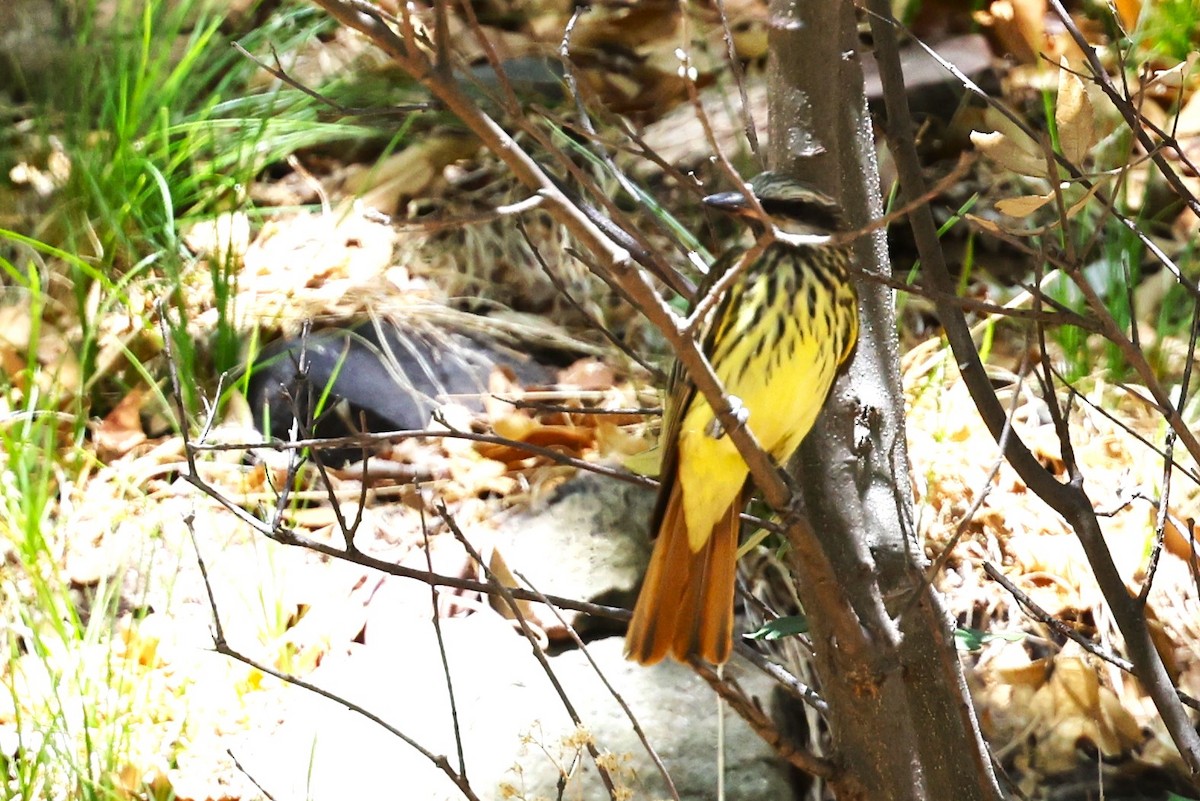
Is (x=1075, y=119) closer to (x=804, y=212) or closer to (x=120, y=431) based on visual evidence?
(x=804, y=212)

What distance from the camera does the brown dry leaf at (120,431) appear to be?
3.12 m

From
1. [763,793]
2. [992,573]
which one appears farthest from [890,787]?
[763,793]

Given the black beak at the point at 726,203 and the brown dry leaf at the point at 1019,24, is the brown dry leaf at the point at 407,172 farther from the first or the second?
the black beak at the point at 726,203

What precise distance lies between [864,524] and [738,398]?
0.22 metres

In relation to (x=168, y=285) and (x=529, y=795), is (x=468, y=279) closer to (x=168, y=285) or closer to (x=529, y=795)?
(x=168, y=285)

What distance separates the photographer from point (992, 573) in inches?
59.8

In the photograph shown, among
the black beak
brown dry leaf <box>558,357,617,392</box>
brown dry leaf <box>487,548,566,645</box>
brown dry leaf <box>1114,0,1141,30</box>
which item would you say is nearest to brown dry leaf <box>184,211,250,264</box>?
brown dry leaf <box>558,357,617,392</box>

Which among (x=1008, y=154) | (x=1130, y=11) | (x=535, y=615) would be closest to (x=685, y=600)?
(x=1008, y=154)

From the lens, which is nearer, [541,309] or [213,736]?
[213,736]

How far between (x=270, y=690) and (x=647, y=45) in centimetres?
247

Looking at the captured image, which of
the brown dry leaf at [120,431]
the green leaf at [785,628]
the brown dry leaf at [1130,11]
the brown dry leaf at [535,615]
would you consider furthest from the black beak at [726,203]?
the brown dry leaf at [1130,11]

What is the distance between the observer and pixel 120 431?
10.3 feet

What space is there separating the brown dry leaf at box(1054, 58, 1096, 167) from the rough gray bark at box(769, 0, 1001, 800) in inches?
15.9

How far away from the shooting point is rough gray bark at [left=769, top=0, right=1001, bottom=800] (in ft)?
4.62
